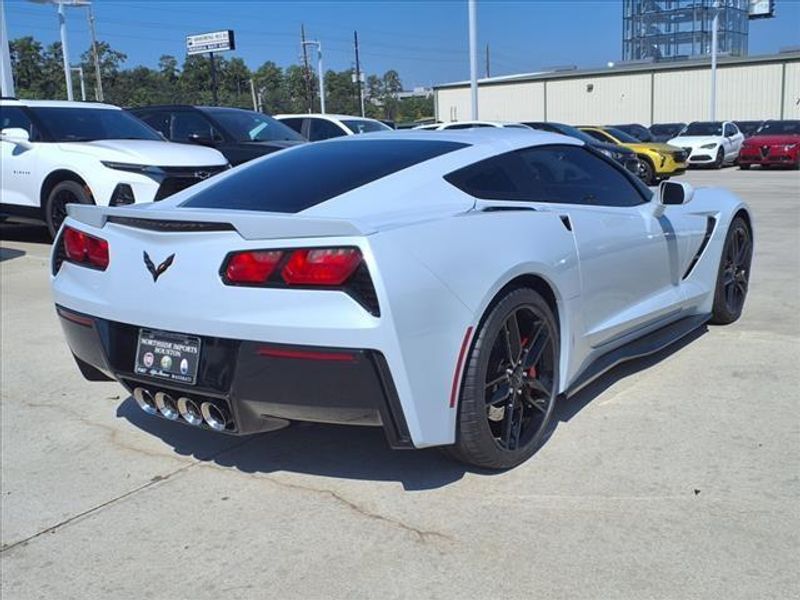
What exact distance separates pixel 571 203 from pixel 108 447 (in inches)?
100

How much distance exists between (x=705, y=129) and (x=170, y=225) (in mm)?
25563

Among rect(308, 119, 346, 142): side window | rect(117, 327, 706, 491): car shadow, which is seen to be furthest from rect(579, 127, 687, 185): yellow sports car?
rect(117, 327, 706, 491): car shadow

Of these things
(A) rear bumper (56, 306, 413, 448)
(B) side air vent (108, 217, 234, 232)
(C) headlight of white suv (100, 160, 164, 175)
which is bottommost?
(A) rear bumper (56, 306, 413, 448)

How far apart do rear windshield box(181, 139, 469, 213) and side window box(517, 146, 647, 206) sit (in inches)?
16.4

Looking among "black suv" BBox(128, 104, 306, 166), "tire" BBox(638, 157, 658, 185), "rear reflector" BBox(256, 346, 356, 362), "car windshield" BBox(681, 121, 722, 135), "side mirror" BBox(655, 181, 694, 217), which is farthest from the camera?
"car windshield" BBox(681, 121, 722, 135)

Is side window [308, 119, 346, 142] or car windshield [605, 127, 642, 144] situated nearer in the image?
side window [308, 119, 346, 142]

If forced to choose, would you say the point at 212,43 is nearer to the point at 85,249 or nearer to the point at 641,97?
the point at 641,97

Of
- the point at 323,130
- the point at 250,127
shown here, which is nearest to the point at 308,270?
the point at 250,127

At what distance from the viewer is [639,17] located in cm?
6731

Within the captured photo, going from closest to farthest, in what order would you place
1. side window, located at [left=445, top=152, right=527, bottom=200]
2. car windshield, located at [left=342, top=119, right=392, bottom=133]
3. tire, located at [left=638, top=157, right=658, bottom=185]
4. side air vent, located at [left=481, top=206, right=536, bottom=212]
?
side air vent, located at [left=481, top=206, right=536, bottom=212] < side window, located at [left=445, top=152, right=527, bottom=200] < car windshield, located at [left=342, top=119, right=392, bottom=133] < tire, located at [left=638, top=157, right=658, bottom=185]

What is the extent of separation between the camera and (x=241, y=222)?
2.98 m

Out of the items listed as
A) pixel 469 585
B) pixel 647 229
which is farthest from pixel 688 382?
pixel 469 585

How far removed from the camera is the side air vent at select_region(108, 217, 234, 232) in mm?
3055

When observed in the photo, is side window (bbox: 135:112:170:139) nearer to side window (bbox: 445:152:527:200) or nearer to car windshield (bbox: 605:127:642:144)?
side window (bbox: 445:152:527:200)
